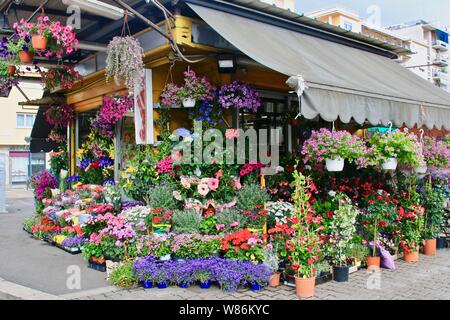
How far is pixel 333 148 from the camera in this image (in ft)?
19.9

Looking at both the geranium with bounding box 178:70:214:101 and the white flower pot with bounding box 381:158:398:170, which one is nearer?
the white flower pot with bounding box 381:158:398:170

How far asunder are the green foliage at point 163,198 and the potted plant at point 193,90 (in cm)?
144

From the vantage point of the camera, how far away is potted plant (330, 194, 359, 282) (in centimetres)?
616

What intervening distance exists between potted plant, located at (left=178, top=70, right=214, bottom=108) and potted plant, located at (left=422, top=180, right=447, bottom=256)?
468cm

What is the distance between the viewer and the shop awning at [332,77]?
563cm

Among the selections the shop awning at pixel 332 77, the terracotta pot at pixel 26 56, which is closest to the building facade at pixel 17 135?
the terracotta pot at pixel 26 56

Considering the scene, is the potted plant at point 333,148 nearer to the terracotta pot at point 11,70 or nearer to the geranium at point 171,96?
the geranium at point 171,96

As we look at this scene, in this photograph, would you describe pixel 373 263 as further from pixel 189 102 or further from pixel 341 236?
pixel 189 102

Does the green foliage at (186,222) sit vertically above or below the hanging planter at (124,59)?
below

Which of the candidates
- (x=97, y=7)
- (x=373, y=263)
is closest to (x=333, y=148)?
(x=373, y=263)

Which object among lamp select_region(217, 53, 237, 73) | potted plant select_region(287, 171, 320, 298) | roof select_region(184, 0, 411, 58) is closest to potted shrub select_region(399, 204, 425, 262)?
potted plant select_region(287, 171, 320, 298)

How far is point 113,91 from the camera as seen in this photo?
353 inches

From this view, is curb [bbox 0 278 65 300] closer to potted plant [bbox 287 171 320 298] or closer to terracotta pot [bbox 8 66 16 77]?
potted plant [bbox 287 171 320 298]

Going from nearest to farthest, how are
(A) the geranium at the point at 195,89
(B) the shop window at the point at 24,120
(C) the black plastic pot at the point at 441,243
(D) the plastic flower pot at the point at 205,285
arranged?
(D) the plastic flower pot at the point at 205,285 < (A) the geranium at the point at 195,89 < (C) the black plastic pot at the point at 441,243 < (B) the shop window at the point at 24,120
